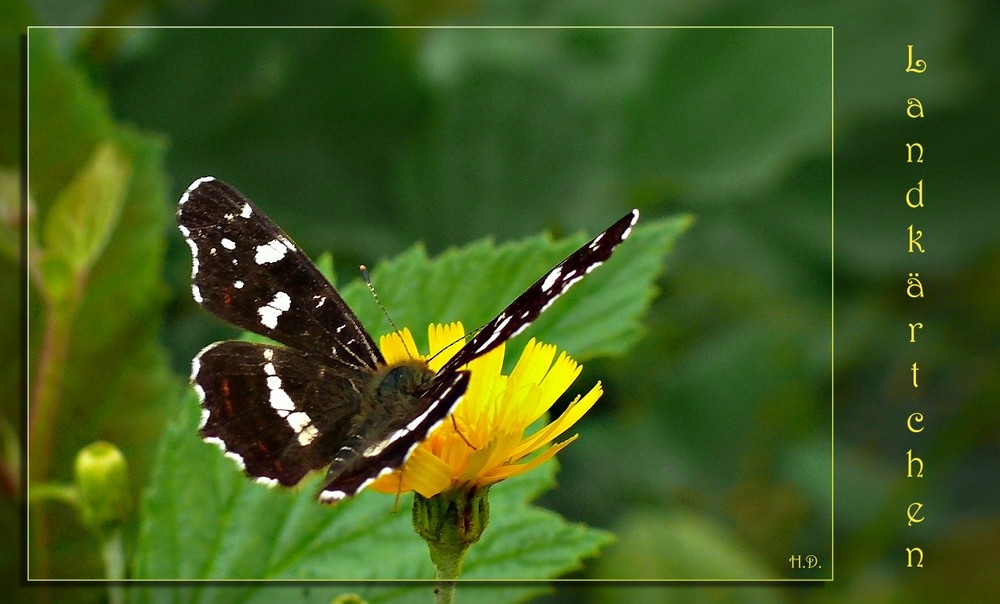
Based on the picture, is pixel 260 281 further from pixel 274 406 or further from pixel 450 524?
pixel 450 524

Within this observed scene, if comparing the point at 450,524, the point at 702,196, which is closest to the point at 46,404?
the point at 450,524

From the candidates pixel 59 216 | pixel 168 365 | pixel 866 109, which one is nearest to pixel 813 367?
pixel 866 109

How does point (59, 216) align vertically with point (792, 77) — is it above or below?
below

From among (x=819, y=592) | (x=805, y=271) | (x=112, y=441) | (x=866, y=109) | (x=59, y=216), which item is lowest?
(x=819, y=592)

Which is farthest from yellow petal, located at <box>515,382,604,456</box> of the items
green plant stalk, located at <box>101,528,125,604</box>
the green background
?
the green background

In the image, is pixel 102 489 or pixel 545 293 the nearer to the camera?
pixel 545 293

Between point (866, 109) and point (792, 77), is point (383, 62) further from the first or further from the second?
point (866, 109)
